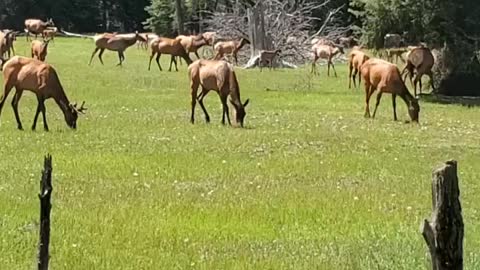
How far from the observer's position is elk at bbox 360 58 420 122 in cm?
2138

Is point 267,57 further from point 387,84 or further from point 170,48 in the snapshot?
point 387,84

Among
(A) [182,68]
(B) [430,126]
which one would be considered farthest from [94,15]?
(B) [430,126]

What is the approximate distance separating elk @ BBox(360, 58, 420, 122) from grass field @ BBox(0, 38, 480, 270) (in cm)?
41

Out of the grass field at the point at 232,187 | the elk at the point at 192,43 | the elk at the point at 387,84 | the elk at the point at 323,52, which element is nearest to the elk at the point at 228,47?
the elk at the point at 192,43

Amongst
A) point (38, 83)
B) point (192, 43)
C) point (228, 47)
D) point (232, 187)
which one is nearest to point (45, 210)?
point (232, 187)

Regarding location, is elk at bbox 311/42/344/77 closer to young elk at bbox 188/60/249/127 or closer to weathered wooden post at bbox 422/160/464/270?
young elk at bbox 188/60/249/127

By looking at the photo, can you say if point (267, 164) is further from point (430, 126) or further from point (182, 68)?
point (182, 68)

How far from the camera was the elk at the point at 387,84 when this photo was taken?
21.4 m

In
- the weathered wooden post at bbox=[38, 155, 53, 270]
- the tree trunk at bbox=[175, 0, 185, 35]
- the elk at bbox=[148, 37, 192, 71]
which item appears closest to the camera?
the weathered wooden post at bbox=[38, 155, 53, 270]

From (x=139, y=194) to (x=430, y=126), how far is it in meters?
10.5

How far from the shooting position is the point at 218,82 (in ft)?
66.7

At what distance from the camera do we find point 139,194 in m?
11.4

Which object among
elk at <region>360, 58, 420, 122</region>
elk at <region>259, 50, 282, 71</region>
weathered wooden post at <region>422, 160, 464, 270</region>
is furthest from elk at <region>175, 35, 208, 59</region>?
weathered wooden post at <region>422, 160, 464, 270</region>

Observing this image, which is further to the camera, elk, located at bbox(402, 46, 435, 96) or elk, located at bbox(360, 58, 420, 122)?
elk, located at bbox(402, 46, 435, 96)
